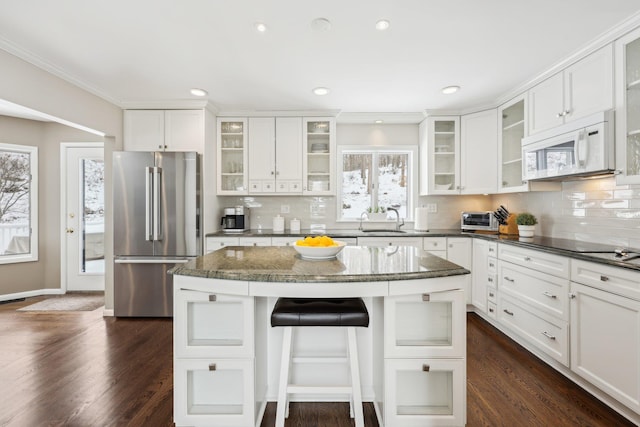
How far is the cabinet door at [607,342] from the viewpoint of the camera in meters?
1.65

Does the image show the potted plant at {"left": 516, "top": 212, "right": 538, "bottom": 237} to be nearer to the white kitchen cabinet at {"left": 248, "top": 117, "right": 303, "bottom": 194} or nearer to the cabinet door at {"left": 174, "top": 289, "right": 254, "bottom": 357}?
the white kitchen cabinet at {"left": 248, "top": 117, "right": 303, "bottom": 194}

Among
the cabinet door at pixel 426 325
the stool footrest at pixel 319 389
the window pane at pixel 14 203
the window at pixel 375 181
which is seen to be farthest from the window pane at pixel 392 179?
the window pane at pixel 14 203

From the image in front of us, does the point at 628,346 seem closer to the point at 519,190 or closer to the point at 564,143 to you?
the point at 564,143

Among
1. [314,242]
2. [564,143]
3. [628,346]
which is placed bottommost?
[628,346]

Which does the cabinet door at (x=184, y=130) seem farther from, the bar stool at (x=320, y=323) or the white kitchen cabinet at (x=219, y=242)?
the bar stool at (x=320, y=323)

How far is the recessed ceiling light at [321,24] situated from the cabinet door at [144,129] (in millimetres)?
2345

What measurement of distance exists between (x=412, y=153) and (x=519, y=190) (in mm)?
1468

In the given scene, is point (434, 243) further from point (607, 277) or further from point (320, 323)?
point (320, 323)

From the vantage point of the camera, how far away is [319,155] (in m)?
3.93

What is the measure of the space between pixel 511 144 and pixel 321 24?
2543mm

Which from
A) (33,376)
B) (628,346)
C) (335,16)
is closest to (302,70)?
(335,16)

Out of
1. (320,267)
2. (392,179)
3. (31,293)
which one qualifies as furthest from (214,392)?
(31,293)

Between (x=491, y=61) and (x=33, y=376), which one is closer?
(x=33, y=376)

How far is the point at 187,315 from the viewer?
5.15ft
